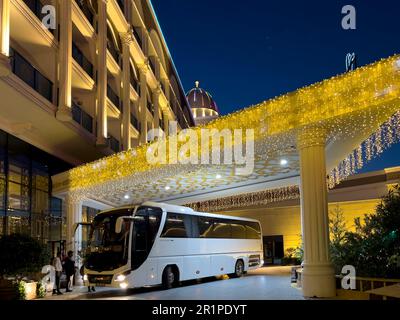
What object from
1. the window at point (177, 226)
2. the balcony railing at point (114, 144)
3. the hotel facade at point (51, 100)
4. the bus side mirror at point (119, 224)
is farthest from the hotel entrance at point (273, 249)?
the bus side mirror at point (119, 224)

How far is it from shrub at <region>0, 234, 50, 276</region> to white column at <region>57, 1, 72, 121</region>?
693 centimetres

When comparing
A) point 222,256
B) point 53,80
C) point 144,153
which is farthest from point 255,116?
point 53,80

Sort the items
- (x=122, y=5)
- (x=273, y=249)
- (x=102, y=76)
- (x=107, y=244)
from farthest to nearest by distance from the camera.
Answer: (x=273, y=249), (x=122, y=5), (x=102, y=76), (x=107, y=244)

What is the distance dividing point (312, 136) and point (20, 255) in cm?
948

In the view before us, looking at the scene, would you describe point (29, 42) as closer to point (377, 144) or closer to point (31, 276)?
point (31, 276)

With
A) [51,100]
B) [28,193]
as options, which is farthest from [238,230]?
[51,100]

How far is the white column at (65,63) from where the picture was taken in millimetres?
21594

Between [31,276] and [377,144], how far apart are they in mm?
11992

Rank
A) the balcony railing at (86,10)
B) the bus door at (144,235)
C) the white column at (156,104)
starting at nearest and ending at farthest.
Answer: the bus door at (144,235) → the balcony railing at (86,10) → the white column at (156,104)

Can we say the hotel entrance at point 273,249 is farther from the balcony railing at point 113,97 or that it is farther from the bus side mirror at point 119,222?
the bus side mirror at point 119,222

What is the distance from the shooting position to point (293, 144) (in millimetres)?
14781

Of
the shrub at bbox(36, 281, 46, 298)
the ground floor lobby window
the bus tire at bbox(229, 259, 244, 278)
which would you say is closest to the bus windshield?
the shrub at bbox(36, 281, 46, 298)

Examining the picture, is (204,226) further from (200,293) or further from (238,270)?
(200,293)

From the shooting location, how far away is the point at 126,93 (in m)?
33.7
